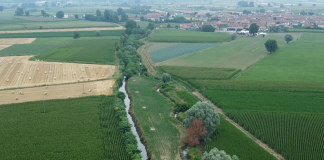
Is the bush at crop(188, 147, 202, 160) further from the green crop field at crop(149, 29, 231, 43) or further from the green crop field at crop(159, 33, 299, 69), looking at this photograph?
the green crop field at crop(149, 29, 231, 43)

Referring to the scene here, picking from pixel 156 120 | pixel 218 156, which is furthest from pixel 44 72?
pixel 218 156

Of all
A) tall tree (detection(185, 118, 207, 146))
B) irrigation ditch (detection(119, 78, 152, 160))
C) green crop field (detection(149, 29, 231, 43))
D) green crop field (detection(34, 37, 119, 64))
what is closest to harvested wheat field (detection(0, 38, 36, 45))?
green crop field (detection(34, 37, 119, 64))

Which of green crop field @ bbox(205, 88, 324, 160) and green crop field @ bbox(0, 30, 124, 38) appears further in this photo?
green crop field @ bbox(0, 30, 124, 38)

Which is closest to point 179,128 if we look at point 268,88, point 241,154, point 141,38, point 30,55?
point 241,154

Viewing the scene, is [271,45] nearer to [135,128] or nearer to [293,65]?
[293,65]

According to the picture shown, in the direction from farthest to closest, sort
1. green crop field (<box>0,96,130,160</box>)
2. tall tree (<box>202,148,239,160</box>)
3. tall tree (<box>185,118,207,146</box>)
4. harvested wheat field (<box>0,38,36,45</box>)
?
harvested wheat field (<box>0,38,36,45</box>) < tall tree (<box>185,118,207,146</box>) < green crop field (<box>0,96,130,160</box>) < tall tree (<box>202,148,239,160</box>)

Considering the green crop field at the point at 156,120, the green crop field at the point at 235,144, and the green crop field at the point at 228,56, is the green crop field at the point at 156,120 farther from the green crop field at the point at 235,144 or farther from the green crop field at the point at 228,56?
the green crop field at the point at 228,56
